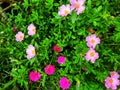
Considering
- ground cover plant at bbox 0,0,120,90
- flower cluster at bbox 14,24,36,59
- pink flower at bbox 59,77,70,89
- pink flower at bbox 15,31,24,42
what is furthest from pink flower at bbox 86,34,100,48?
pink flower at bbox 15,31,24,42

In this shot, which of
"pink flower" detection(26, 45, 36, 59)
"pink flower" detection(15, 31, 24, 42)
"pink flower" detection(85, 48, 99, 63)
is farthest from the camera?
"pink flower" detection(15, 31, 24, 42)

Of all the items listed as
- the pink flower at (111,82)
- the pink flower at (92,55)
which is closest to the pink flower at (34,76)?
the pink flower at (92,55)

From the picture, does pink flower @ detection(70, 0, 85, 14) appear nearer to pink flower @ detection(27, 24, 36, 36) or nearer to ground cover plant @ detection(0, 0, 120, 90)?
ground cover plant @ detection(0, 0, 120, 90)

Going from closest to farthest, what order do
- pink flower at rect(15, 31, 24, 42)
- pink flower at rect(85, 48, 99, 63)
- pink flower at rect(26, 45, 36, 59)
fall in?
1. pink flower at rect(85, 48, 99, 63)
2. pink flower at rect(26, 45, 36, 59)
3. pink flower at rect(15, 31, 24, 42)

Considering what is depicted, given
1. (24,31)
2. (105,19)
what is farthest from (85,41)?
(24,31)

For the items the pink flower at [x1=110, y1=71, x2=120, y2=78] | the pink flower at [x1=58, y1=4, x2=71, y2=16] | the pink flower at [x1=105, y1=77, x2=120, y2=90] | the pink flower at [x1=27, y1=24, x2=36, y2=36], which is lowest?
the pink flower at [x1=105, y1=77, x2=120, y2=90]

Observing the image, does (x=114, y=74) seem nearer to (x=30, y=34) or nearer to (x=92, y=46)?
(x=92, y=46)

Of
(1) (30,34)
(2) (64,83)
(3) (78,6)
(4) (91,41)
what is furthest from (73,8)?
(2) (64,83)

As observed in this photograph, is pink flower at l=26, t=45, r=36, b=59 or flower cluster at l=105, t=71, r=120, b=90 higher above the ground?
pink flower at l=26, t=45, r=36, b=59
